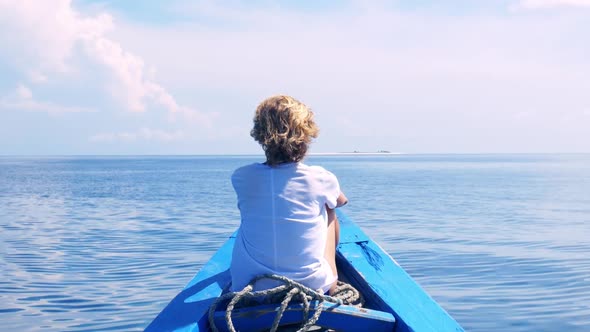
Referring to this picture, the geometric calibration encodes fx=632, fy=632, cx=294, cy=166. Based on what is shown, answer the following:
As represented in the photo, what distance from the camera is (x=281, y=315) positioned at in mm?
3281

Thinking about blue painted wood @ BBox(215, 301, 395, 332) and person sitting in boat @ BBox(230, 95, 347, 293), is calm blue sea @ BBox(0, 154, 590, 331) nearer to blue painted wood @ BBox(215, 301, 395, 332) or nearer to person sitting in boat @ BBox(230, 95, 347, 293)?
blue painted wood @ BBox(215, 301, 395, 332)

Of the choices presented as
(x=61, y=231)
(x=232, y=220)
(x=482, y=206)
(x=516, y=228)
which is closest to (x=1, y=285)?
(x=61, y=231)

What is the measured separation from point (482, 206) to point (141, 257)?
13609mm

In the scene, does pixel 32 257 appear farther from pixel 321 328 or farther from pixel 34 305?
pixel 321 328

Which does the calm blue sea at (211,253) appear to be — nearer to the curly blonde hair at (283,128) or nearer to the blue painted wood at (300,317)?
the blue painted wood at (300,317)

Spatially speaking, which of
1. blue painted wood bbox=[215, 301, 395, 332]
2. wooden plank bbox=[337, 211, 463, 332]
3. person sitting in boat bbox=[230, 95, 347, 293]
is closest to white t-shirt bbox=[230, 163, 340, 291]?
person sitting in boat bbox=[230, 95, 347, 293]

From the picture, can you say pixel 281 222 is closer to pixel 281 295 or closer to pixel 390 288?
pixel 281 295

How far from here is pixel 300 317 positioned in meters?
3.47

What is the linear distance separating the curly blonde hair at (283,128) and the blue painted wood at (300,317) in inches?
31.6

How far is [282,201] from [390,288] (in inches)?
47.8

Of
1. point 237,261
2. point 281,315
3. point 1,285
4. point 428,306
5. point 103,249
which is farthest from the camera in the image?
point 103,249

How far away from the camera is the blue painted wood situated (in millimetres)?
3426

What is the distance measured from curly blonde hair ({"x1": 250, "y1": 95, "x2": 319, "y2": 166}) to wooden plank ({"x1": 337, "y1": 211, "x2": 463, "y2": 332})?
1156mm

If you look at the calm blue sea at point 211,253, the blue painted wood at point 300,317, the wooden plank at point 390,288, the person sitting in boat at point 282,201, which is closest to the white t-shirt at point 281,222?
the person sitting in boat at point 282,201
